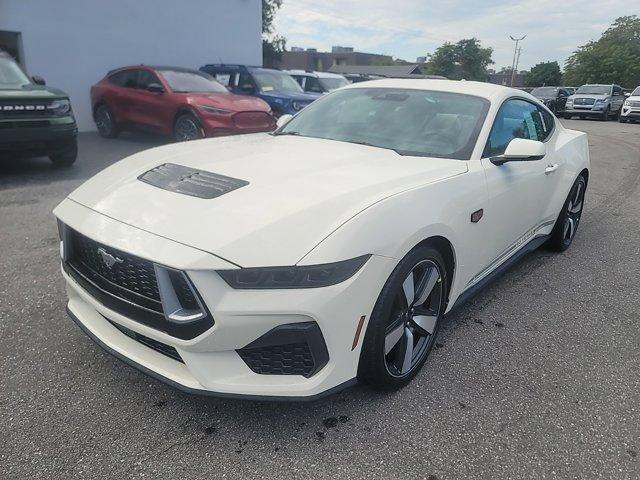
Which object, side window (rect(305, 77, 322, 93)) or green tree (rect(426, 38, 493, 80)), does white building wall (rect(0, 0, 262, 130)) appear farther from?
green tree (rect(426, 38, 493, 80))

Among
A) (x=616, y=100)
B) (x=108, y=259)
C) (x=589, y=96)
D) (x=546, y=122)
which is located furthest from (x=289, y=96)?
(x=616, y=100)

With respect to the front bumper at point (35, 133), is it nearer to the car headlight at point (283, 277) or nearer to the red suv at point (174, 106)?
the red suv at point (174, 106)

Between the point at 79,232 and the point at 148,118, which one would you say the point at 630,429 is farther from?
the point at 148,118

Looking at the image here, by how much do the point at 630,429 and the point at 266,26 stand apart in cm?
4197

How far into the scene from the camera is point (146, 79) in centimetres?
978

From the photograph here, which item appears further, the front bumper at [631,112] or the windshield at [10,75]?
the front bumper at [631,112]

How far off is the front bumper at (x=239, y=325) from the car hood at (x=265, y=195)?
94mm

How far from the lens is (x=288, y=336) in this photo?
1879 millimetres

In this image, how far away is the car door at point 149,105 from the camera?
931cm

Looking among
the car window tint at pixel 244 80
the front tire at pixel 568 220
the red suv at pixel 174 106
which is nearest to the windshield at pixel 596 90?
the car window tint at pixel 244 80

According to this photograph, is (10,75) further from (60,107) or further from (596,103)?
(596,103)

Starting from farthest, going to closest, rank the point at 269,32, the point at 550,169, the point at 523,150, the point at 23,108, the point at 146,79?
the point at 269,32 < the point at 146,79 < the point at 23,108 < the point at 550,169 < the point at 523,150

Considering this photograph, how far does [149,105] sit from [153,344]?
28.0 ft

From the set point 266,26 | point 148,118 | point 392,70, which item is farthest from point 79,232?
point 392,70
